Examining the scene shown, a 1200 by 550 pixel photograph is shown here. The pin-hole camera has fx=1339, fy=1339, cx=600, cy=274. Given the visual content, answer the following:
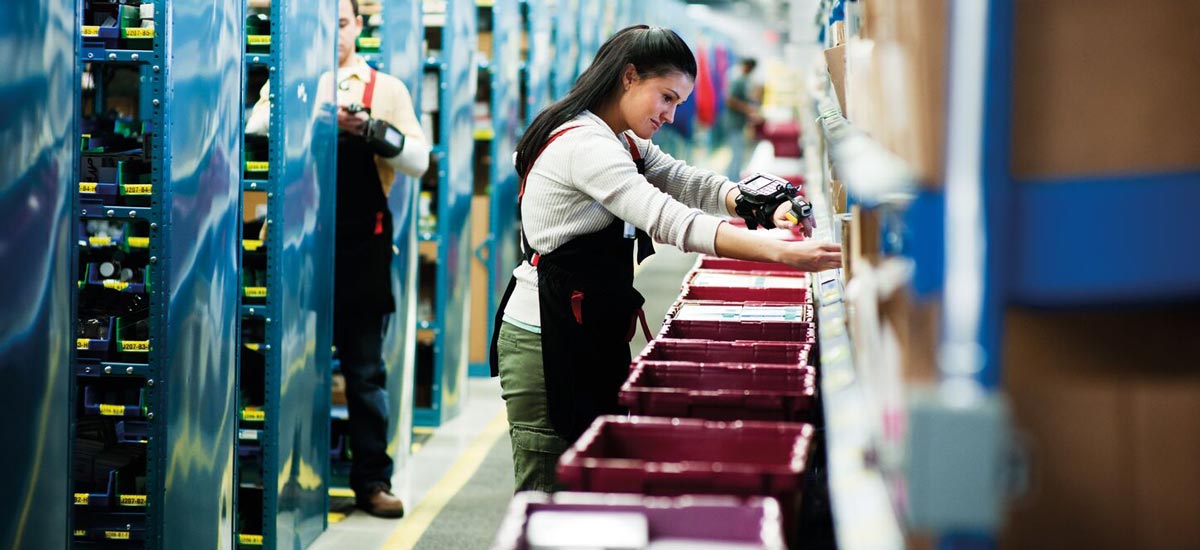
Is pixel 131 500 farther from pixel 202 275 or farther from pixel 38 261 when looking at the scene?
pixel 38 261

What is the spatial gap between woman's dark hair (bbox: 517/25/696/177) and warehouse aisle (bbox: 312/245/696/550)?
2342 mm

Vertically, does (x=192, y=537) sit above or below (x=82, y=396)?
below

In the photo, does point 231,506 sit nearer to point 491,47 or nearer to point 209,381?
point 209,381

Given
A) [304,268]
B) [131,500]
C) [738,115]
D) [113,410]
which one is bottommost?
[131,500]

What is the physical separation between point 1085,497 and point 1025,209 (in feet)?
1.15

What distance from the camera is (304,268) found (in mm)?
5082

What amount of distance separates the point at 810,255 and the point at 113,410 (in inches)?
104

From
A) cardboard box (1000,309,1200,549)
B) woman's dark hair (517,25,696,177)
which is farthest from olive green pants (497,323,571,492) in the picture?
cardboard box (1000,309,1200,549)

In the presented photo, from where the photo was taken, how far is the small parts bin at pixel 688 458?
217cm

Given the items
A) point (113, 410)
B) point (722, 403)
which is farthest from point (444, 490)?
point (722, 403)

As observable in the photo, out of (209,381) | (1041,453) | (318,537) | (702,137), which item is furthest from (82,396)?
(702,137)

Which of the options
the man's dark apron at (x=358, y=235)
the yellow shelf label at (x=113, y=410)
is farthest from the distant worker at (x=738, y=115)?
the yellow shelf label at (x=113, y=410)

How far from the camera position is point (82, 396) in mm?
4723

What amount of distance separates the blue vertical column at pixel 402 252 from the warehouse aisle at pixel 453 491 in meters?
0.27
